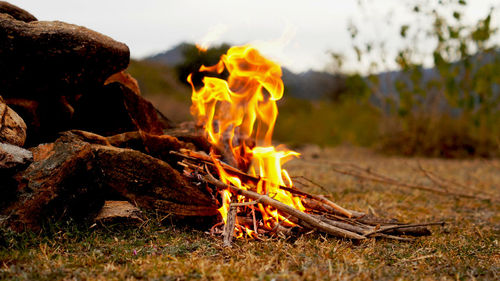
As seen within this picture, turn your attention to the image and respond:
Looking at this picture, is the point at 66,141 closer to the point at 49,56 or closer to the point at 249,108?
the point at 49,56

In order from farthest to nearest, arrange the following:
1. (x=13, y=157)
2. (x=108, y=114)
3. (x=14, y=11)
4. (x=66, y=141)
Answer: (x=108, y=114), (x=14, y=11), (x=66, y=141), (x=13, y=157)

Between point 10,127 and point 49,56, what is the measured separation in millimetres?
673

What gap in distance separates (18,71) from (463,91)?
32.4ft

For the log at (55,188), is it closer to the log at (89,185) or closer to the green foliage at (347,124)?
the log at (89,185)

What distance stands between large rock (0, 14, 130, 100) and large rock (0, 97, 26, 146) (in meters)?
0.38

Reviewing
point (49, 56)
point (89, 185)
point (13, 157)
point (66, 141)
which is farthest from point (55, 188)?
point (49, 56)

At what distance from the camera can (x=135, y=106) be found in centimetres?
432

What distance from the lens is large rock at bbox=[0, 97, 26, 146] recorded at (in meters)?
3.13

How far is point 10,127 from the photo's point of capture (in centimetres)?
321

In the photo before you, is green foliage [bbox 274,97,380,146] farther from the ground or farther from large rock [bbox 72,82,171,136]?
large rock [bbox 72,82,171,136]

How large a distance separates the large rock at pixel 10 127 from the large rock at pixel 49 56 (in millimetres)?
375

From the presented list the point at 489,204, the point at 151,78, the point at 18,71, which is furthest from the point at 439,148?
the point at 151,78

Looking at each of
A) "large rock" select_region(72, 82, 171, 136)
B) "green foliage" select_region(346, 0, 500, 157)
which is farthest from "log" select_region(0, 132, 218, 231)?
"green foliage" select_region(346, 0, 500, 157)

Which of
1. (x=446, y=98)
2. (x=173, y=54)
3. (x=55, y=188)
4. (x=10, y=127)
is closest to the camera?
(x=55, y=188)
